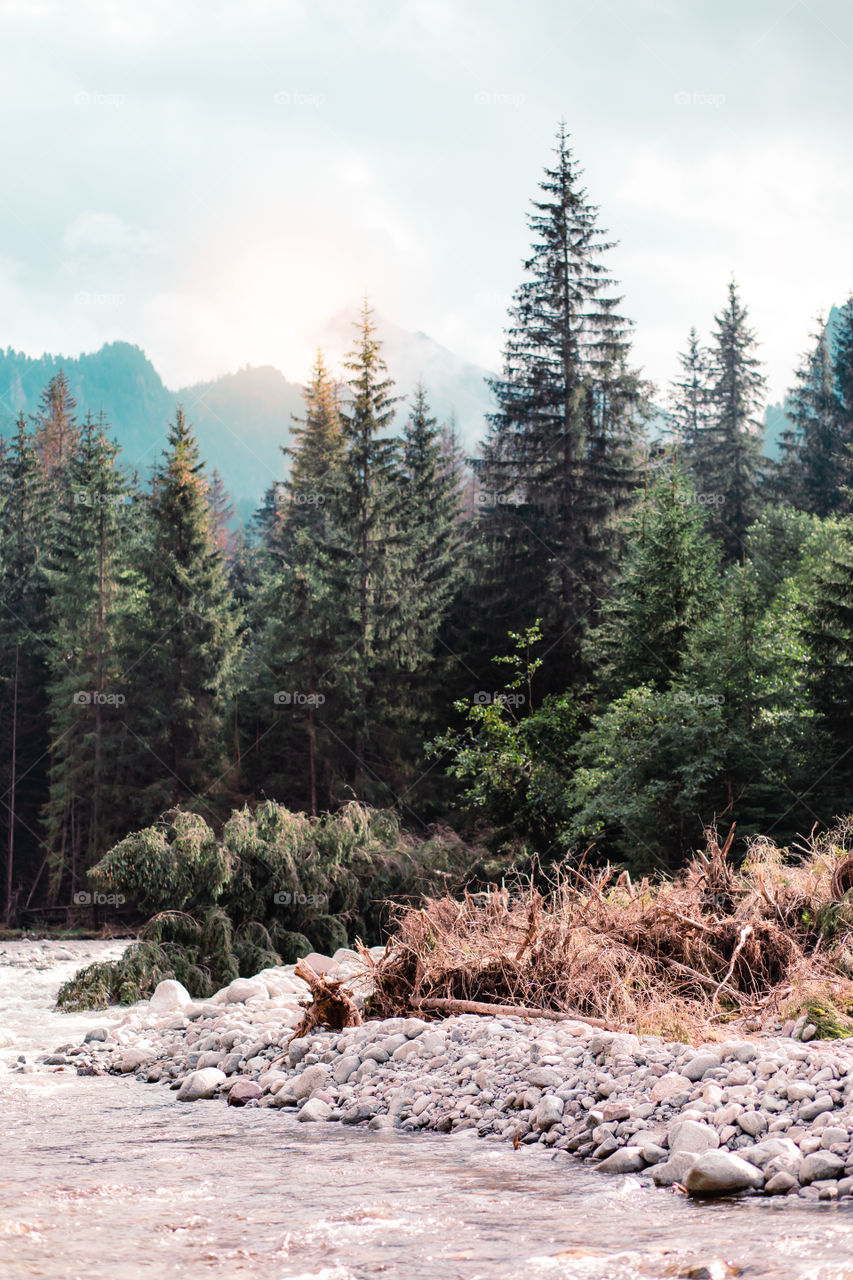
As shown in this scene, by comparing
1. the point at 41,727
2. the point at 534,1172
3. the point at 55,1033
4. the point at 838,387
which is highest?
the point at 838,387

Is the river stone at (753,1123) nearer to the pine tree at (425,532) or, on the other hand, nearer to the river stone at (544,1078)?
the river stone at (544,1078)

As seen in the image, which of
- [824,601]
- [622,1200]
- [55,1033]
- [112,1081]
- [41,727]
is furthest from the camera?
[41,727]

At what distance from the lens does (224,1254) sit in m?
3.85

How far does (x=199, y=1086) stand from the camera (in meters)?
7.24

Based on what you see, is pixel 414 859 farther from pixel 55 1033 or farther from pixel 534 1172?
pixel 534 1172

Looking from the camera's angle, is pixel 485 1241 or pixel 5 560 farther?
pixel 5 560

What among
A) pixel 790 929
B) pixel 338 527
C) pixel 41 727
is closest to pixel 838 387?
pixel 338 527

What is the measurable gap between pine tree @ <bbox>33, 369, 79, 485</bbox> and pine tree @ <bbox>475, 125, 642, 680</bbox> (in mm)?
22779

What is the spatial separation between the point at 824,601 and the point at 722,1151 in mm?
12731
